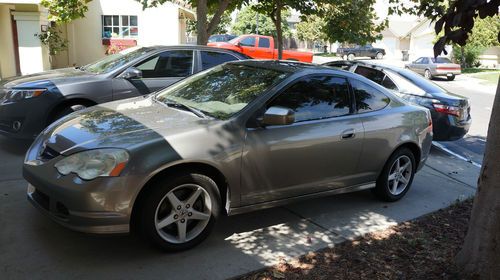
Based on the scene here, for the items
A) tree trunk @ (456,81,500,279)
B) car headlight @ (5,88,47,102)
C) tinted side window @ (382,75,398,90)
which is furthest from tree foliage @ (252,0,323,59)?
tree trunk @ (456,81,500,279)

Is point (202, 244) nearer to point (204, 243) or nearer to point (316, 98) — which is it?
point (204, 243)

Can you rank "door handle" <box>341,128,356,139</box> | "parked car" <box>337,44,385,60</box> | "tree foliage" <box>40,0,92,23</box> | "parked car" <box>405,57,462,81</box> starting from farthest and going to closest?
"parked car" <box>337,44,385,60</box> → "parked car" <box>405,57,462,81</box> → "tree foliage" <box>40,0,92,23</box> → "door handle" <box>341,128,356,139</box>

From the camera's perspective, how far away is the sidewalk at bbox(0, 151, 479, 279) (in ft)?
11.8

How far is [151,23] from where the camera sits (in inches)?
875

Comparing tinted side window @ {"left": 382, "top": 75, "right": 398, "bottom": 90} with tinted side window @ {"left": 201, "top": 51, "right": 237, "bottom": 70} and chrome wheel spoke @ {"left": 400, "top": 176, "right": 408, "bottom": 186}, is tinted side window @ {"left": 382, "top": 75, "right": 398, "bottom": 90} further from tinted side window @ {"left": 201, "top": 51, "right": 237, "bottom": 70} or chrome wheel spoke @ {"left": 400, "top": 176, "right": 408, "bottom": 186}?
chrome wheel spoke @ {"left": 400, "top": 176, "right": 408, "bottom": 186}

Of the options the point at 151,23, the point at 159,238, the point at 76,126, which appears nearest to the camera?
the point at 159,238

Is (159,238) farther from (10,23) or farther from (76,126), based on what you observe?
(10,23)

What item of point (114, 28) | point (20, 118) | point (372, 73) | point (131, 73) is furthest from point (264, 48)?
point (20, 118)

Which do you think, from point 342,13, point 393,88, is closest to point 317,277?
point 393,88

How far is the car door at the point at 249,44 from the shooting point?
2133 cm

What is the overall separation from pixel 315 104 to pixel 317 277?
1.78 metres

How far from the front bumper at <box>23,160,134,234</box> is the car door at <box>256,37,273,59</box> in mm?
18405

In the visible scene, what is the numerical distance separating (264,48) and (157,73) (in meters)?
14.7

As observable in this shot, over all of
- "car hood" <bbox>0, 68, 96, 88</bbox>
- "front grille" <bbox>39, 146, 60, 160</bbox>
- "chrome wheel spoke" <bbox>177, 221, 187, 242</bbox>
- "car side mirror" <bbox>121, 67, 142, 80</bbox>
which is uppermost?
"car side mirror" <bbox>121, 67, 142, 80</bbox>
